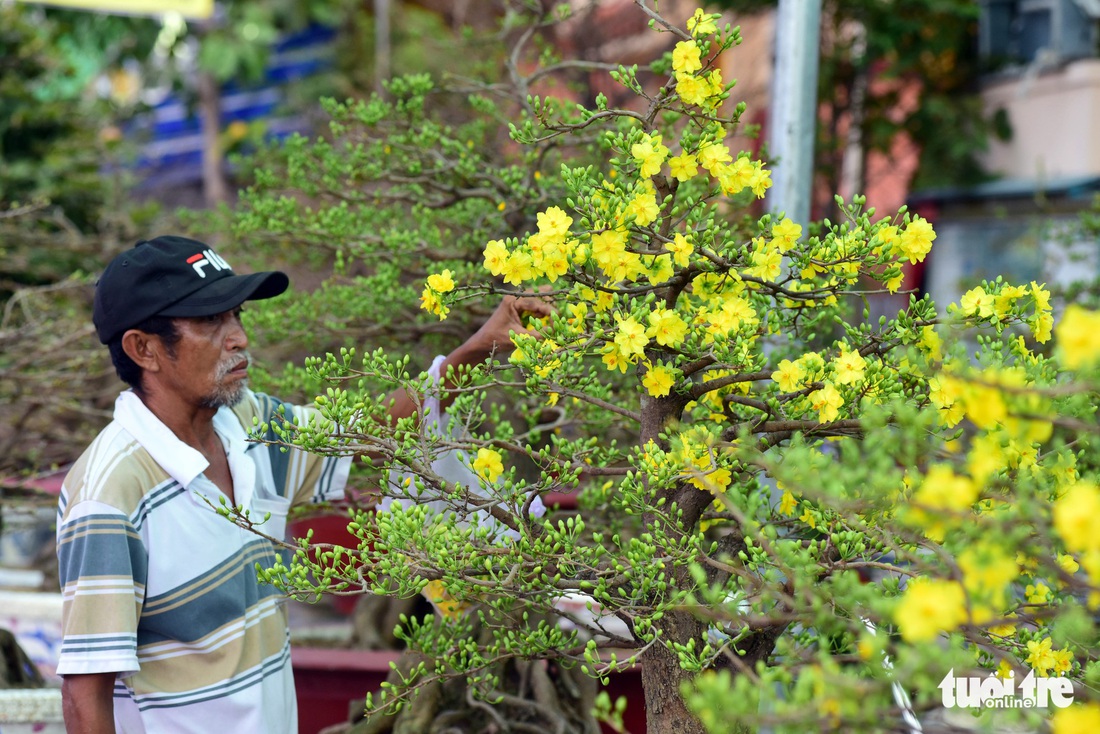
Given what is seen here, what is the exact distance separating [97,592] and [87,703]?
206mm

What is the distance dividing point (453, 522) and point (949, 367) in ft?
3.15

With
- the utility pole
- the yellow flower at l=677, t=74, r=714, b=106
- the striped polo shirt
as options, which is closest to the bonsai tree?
the yellow flower at l=677, t=74, r=714, b=106

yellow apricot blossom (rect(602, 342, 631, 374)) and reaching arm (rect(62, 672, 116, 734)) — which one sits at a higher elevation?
yellow apricot blossom (rect(602, 342, 631, 374))

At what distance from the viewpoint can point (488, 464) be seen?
197 cm

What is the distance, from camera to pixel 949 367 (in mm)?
1247

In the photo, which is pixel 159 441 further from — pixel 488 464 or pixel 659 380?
pixel 659 380

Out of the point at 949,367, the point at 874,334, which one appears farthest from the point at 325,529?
the point at 949,367

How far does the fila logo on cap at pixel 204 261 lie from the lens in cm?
225

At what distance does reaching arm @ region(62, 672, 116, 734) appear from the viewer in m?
1.92

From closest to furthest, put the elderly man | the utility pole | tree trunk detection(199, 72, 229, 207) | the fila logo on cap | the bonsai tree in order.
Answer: the bonsai tree < the elderly man < the fila logo on cap < the utility pole < tree trunk detection(199, 72, 229, 207)

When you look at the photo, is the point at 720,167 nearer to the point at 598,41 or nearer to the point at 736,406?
the point at 736,406

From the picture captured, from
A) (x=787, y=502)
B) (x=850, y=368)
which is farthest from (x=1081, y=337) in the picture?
(x=787, y=502)

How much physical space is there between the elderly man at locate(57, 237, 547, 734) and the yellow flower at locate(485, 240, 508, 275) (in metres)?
0.25

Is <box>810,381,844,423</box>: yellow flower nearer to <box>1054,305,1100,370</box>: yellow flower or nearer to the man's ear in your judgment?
<box>1054,305,1100,370</box>: yellow flower
